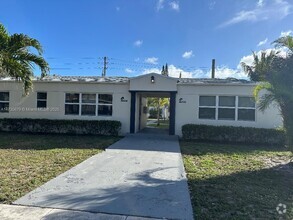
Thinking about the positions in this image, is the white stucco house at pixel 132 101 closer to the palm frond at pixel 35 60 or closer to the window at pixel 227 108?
the window at pixel 227 108

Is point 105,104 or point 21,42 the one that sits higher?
point 21,42

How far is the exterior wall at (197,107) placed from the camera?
14.1 m

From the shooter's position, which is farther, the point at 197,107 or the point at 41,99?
the point at 41,99

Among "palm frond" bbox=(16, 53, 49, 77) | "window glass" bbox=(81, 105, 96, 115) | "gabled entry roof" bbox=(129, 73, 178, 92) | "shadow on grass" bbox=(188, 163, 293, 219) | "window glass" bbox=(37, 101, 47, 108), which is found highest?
"palm frond" bbox=(16, 53, 49, 77)

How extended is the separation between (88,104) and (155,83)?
4345 millimetres

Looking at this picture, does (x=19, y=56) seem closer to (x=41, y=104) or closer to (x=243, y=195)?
(x=41, y=104)

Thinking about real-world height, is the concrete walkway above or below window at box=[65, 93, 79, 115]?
below

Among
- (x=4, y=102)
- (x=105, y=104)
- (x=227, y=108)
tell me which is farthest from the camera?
(x=4, y=102)

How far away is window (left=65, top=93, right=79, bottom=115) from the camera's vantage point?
1564cm

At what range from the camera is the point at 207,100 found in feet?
48.1

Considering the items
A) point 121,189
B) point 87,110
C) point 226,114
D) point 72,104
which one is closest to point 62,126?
point 72,104

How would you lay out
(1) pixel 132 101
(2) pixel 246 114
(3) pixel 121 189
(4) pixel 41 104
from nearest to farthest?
1. (3) pixel 121 189
2. (2) pixel 246 114
3. (1) pixel 132 101
4. (4) pixel 41 104

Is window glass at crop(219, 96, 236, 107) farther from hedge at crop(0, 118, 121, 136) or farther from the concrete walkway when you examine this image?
the concrete walkway

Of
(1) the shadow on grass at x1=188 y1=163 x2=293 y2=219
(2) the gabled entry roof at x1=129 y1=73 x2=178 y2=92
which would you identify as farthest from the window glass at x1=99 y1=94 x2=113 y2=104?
(1) the shadow on grass at x1=188 y1=163 x2=293 y2=219
